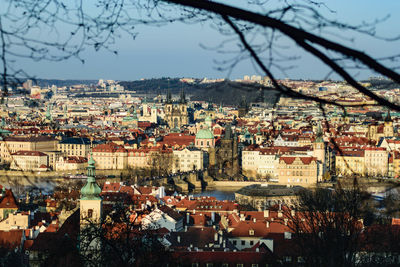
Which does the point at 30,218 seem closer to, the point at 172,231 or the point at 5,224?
the point at 5,224

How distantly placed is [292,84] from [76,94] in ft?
513

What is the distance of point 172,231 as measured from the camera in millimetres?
21312

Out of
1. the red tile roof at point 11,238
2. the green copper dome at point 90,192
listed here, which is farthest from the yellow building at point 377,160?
the green copper dome at point 90,192

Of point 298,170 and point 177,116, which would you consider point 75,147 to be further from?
point 177,116

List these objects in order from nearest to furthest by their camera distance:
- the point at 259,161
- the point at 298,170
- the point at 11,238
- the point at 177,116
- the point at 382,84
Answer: the point at 382,84
the point at 11,238
the point at 298,170
the point at 259,161
the point at 177,116

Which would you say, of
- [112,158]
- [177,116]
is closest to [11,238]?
[112,158]

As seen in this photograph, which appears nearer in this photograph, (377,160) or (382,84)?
(382,84)

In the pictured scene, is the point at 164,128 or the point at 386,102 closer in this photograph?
the point at 386,102

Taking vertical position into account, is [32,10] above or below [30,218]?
above

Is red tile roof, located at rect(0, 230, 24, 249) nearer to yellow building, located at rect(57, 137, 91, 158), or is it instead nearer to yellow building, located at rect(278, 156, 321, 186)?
yellow building, located at rect(278, 156, 321, 186)

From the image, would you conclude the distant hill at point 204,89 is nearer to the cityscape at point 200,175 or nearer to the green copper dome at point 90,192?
the cityscape at point 200,175

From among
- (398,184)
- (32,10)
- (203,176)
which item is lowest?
(203,176)

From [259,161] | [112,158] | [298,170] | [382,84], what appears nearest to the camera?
[382,84]

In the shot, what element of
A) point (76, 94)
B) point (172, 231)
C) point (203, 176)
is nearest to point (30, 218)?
point (172, 231)
